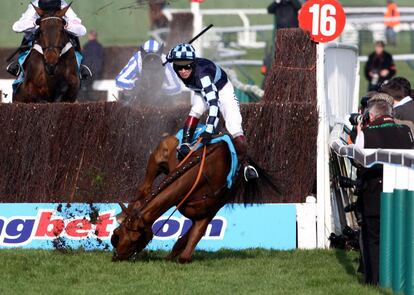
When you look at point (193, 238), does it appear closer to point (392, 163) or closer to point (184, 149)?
point (184, 149)

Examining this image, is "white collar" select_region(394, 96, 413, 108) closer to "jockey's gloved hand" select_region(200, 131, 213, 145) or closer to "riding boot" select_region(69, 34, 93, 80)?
"jockey's gloved hand" select_region(200, 131, 213, 145)

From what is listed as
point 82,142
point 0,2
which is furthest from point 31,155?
point 0,2

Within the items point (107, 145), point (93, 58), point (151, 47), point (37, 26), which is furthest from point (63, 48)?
point (93, 58)

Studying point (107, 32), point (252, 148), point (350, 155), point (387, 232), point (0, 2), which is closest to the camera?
point (387, 232)

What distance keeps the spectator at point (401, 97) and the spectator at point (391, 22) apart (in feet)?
55.3

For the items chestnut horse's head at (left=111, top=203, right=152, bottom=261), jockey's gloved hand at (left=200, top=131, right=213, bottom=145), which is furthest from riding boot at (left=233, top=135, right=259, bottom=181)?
chestnut horse's head at (left=111, top=203, right=152, bottom=261)

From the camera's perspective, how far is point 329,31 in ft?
46.4

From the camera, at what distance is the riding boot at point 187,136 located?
12047 mm

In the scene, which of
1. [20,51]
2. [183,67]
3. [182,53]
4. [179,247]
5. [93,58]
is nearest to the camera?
[182,53]

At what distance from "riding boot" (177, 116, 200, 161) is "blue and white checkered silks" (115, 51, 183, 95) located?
153 inches

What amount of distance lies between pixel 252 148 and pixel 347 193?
62.8 inches

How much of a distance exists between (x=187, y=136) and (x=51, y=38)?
4.75m

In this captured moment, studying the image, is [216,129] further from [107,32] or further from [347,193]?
[107,32]

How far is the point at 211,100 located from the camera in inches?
468
